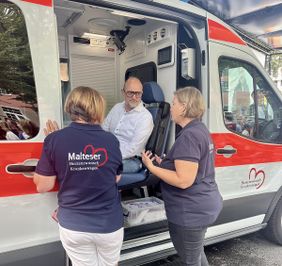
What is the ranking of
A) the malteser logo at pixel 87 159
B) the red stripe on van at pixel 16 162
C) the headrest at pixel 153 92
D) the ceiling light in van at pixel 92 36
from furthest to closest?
1. the ceiling light in van at pixel 92 36
2. the headrest at pixel 153 92
3. the red stripe on van at pixel 16 162
4. the malteser logo at pixel 87 159

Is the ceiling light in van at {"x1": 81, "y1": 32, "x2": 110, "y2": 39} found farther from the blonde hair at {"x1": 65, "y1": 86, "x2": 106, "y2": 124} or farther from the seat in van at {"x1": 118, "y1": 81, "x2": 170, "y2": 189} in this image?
the blonde hair at {"x1": 65, "y1": 86, "x2": 106, "y2": 124}

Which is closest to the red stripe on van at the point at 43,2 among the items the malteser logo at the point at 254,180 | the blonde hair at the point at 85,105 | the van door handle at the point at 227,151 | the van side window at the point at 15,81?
the van side window at the point at 15,81

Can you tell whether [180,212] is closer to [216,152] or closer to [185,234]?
[185,234]

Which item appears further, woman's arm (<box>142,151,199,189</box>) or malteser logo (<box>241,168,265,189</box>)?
malteser logo (<box>241,168,265,189</box>)

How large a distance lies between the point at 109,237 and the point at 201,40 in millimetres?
1909

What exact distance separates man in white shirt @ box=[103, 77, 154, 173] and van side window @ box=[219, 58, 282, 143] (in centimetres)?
76

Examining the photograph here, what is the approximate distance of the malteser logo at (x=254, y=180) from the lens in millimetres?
3236

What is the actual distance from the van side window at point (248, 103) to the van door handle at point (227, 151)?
18 cm

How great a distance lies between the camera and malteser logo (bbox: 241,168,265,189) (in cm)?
324

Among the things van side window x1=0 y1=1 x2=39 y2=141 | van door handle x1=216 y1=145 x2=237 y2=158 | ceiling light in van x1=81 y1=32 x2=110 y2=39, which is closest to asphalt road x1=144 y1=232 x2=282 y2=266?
van door handle x1=216 y1=145 x2=237 y2=158

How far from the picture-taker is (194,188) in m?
2.07

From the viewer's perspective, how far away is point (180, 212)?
2072 millimetres

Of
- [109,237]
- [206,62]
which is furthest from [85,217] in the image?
[206,62]

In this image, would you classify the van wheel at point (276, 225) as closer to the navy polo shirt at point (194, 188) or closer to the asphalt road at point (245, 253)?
the asphalt road at point (245, 253)
